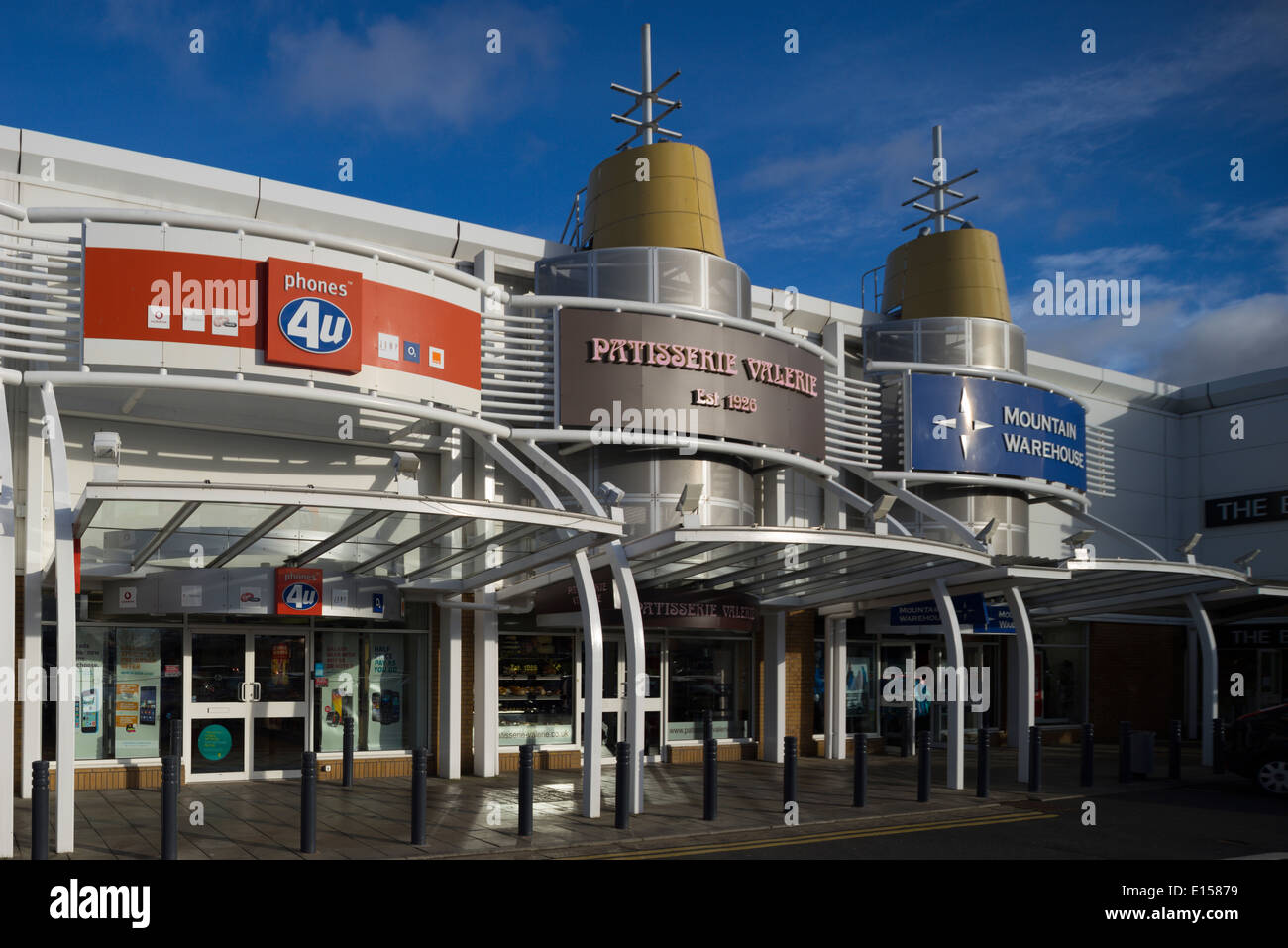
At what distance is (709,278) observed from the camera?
66.4ft

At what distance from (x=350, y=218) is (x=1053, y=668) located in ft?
64.9

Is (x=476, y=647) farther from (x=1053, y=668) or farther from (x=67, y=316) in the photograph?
(x=1053, y=668)

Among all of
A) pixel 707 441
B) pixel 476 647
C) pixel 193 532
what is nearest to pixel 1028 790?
pixel 707 441

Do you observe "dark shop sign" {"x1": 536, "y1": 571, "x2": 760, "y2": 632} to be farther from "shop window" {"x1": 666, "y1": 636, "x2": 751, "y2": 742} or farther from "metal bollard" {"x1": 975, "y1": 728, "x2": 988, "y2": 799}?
"metal bollard" {"x1": 975, "y1": 728, "x2": 988, "y2": 799}

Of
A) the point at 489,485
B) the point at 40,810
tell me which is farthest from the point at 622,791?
the point at 489,485

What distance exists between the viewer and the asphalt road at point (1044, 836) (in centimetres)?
1273

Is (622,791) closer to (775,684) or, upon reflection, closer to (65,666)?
(65,666)

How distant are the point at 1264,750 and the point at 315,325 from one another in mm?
15249

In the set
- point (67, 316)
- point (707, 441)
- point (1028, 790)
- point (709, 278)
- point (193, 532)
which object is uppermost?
point (709, 278)

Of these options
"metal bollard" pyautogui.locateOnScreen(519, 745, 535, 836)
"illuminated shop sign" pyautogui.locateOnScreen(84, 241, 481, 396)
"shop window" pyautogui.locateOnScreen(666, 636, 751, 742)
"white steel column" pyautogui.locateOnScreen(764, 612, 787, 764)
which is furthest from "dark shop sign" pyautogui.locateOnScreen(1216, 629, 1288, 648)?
A: "metal bollard" pyautogui.locateOnScreen(519, 745, 535, 836)

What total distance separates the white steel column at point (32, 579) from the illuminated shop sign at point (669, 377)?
290 inches

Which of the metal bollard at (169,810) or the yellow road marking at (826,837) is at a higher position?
the metal bollard at (169,810)

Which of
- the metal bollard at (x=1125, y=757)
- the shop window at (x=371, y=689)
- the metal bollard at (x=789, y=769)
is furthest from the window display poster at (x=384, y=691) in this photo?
the metal bollard at (x=1125, y=757)

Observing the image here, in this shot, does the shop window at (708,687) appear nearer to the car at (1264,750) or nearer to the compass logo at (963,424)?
the compass logo at (963,424)
